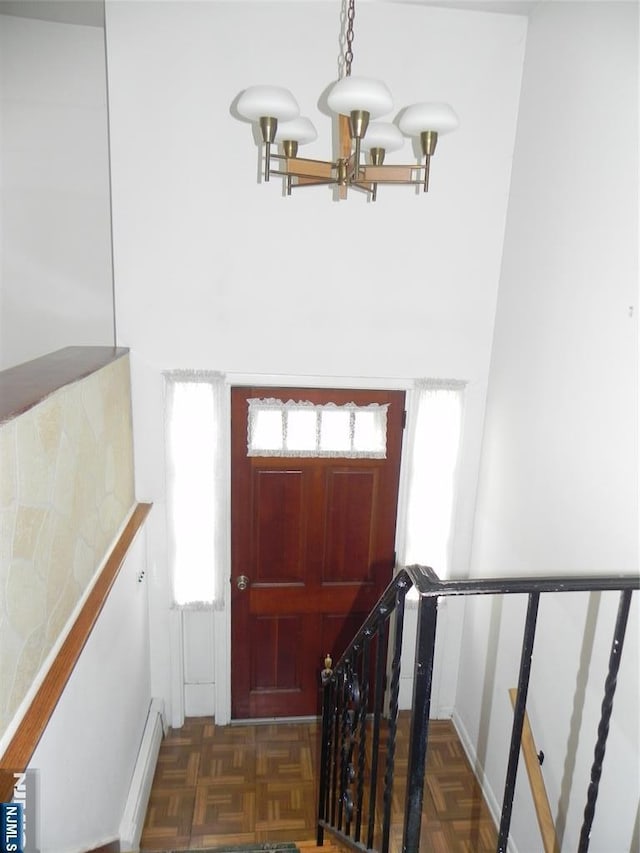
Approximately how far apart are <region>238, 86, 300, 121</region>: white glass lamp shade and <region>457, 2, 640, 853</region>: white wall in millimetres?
1455

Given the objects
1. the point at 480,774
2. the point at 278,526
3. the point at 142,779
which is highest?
the point at 278,526

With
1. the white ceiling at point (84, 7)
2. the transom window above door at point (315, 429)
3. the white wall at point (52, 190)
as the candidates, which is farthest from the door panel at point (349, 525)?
the white ceiling at point (84, 7)

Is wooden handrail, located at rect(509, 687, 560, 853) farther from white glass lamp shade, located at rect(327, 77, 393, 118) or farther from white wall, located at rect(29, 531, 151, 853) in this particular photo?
white glass lamp shade, located at rect(327, 77, 393, 118)

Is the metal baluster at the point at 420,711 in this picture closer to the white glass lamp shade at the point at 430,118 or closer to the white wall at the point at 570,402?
the white wall at the point at 570,402

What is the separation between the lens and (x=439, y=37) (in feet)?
10.7

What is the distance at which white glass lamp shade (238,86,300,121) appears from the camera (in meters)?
1.77

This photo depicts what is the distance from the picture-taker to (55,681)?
6.67ft

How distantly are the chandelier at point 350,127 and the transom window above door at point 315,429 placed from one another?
172 cm

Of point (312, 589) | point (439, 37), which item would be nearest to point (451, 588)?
point (312, 589)

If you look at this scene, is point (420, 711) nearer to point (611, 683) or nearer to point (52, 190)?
point (611, 683)

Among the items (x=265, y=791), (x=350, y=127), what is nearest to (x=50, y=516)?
(x=350, y=127)

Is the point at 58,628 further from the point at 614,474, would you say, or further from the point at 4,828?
the point at 614,474

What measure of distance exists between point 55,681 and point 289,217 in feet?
8.89

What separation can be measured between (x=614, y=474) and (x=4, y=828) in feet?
8.37
